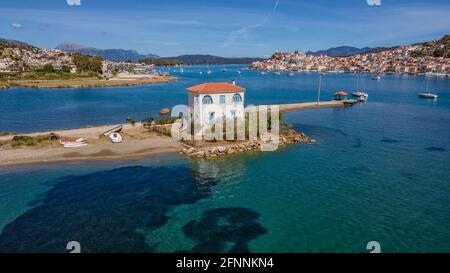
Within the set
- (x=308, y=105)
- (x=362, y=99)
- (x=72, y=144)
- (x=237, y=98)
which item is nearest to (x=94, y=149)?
(x=72, y=144)

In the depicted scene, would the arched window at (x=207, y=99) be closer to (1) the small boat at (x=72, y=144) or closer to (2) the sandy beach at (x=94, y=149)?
(2) the sandy beach at (x=94, y=149)

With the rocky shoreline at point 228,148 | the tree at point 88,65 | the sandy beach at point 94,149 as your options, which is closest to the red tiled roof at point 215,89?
the sandy beach at point 94,149

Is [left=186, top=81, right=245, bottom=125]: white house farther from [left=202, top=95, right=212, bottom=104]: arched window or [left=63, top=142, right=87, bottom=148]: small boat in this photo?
[left=63, top=142, right=87, bottom=148]: small boat

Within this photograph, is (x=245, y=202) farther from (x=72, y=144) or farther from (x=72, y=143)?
(x=72, y=143)
